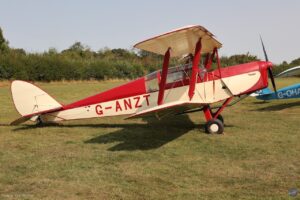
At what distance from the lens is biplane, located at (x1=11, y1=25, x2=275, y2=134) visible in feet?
25.7

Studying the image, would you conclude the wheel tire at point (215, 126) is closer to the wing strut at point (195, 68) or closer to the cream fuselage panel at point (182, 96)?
the cream fuselage panel at point (182, 96)

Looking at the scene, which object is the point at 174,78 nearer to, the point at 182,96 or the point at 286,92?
the point at 182,96

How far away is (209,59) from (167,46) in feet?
6.67

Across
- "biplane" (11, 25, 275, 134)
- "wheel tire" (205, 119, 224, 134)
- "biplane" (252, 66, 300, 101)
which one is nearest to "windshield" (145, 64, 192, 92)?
"biplane" (11, 25, 275, 134)

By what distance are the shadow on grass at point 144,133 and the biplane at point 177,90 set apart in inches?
19.5

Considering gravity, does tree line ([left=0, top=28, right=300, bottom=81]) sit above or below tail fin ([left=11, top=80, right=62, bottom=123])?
above

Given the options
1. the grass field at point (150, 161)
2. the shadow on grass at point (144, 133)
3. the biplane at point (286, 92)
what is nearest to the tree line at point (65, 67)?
the biplane at point (286, 92)

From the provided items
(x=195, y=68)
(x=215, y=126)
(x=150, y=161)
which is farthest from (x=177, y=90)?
(x=150, y=161)

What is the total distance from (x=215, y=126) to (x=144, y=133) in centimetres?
168

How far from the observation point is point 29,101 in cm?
902

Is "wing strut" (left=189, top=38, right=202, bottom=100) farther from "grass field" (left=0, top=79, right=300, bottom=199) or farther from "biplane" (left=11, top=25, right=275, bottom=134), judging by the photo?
"grass field" (left=0, top=79, right=300, bottom=199)

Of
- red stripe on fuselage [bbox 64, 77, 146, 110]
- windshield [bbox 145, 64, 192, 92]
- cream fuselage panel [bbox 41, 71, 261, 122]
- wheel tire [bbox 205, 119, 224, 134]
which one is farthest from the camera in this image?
red stripe on fuselage [bbox 64, 77, 146, 110]

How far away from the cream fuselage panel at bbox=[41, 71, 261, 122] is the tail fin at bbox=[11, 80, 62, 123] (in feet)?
3.29

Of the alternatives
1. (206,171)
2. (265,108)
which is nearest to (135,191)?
(206,171)
